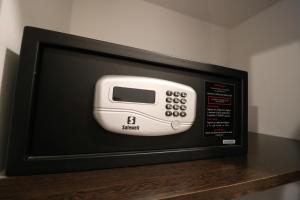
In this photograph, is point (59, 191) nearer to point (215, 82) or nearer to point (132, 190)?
point (132, 190)

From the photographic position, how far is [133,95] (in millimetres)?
363

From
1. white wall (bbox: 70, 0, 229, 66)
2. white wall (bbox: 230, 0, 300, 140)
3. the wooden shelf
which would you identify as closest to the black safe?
the wooden shelf

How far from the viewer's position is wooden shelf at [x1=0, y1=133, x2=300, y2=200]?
25 cm

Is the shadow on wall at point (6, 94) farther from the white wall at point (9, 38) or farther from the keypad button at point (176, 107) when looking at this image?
the keypad button at point (176, 107)

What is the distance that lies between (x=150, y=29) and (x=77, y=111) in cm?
64

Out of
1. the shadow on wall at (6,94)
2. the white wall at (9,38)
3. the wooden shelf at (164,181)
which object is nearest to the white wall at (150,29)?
the white wall at (9,38)

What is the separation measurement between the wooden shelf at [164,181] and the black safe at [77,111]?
0.07ft

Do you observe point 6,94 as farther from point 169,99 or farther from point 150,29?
point 150,29

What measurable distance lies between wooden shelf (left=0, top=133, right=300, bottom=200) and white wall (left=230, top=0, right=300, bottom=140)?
15.9 inches

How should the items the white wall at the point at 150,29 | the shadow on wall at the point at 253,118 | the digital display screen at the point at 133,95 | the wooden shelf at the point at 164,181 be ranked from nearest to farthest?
1. the wooden shelf at the point at 164,181
2. the digital display screen at the point at 133,95
3. the white wall at the point at 150,29
4. the shadow on wall at the point at 253,118

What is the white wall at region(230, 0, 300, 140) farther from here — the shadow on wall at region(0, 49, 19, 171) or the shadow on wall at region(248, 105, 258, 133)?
the shadow on wall at region(0, 49, 19, 171)

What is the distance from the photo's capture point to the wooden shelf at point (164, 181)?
0.25 metres

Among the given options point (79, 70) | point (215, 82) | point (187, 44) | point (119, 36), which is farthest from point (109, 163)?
point (187, 44)

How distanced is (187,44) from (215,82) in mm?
526
